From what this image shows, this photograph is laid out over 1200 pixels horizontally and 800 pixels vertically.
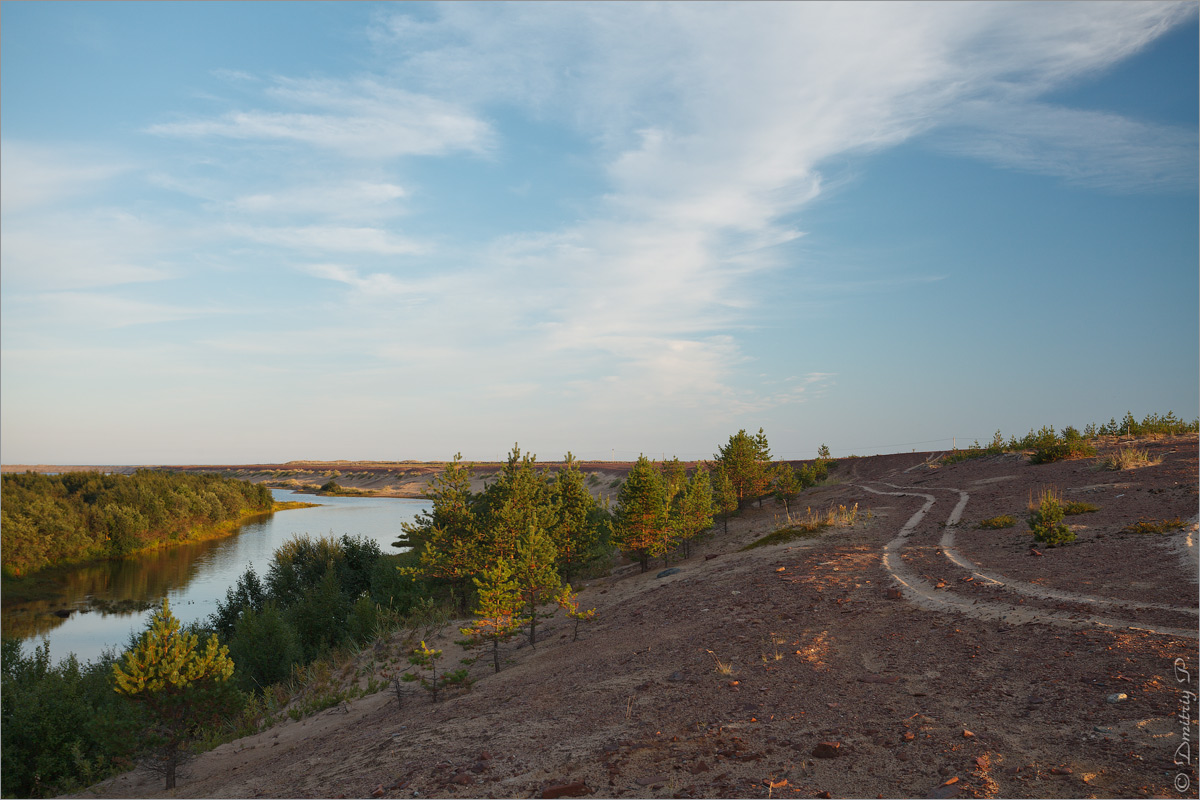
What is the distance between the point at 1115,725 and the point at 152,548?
292ft

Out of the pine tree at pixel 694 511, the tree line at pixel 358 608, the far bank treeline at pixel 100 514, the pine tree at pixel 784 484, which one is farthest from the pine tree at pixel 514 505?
the far bank treeline at pixel 100 514

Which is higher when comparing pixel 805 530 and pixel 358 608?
pixel 805 530

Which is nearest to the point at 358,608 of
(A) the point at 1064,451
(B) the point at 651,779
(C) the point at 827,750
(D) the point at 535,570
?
(D) the point at 535,570

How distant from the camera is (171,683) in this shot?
15.1 metres

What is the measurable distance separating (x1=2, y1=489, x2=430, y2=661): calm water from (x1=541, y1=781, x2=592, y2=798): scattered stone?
16683mm

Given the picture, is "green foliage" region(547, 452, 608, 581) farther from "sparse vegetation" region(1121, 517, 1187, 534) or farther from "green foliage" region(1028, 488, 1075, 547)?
"sparse vegetation" region(1121, 517, 1187, 534)

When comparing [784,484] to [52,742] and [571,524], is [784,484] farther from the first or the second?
[52,742]

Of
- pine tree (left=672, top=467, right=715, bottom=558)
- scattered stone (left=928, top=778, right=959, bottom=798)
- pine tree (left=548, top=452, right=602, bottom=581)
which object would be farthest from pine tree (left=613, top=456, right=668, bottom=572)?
scattered stone (left=928, top=778, right=959, bottom=798)

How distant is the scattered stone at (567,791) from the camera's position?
23.3 feet

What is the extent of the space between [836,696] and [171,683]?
15666mm

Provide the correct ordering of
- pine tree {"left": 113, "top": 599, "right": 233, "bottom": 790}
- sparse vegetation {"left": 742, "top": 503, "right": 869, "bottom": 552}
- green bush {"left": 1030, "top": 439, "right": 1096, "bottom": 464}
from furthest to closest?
green bush {"left": 1030, "top": 439, "right": 1096, "bottom": 464} → sparse vegetation {"left": 742, "top": 503, "right": 869, "bottom": 552} → pine tree {"left": 113, "top": 599, "right": 233, "bottom": 790}

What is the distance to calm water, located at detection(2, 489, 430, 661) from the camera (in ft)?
134

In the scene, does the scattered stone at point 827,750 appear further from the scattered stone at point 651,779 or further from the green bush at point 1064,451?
the green bush at point 1064,451

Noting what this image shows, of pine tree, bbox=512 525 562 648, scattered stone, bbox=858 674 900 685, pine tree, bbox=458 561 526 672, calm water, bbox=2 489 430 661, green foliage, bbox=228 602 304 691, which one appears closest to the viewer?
scattered stone, bbox=858 674 900 685
